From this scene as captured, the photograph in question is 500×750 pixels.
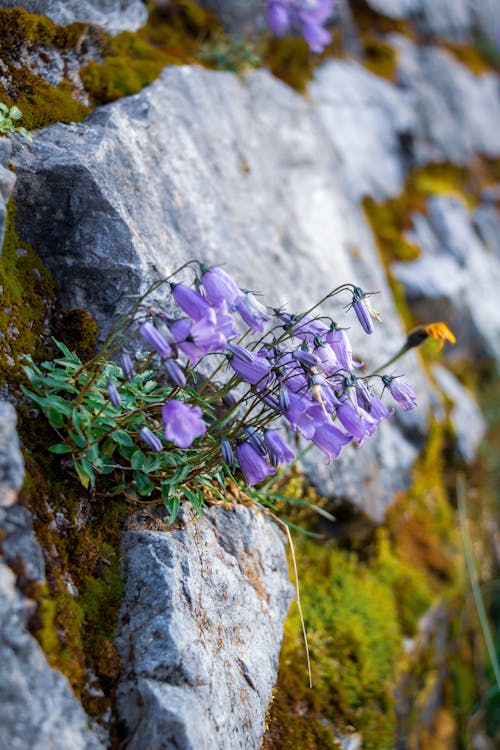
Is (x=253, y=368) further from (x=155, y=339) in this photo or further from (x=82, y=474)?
(x=82, y=474)

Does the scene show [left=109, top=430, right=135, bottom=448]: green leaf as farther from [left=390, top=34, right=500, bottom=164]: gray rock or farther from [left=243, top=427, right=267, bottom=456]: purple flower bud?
[left=390, top=34, right=500, bottom=164]: gray rock

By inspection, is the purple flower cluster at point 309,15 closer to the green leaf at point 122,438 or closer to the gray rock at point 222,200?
the gray rock at point 222,200

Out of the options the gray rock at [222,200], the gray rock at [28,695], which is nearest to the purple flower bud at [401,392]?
the gray rock at [222,200]

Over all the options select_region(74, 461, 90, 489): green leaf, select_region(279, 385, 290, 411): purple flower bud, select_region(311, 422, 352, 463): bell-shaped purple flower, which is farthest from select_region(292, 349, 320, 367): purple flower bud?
select_region(74, 461, 90, 489): green leaf

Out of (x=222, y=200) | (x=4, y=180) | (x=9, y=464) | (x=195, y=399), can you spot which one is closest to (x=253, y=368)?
(x=195, y=399)

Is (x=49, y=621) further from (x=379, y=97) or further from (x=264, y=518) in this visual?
(x=379, y=97)

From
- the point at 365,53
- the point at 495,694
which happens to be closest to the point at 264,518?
the point at 495,694
